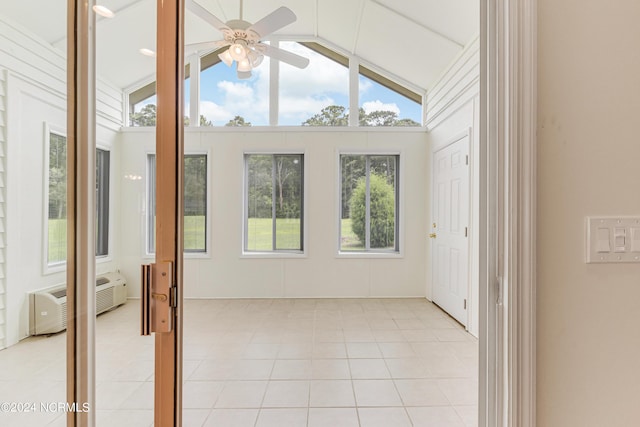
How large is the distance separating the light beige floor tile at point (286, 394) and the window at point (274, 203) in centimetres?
247

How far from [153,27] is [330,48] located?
413 centimetres

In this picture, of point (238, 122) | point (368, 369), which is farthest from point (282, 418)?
point (238, 122)

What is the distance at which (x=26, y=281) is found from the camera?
2.60 ft

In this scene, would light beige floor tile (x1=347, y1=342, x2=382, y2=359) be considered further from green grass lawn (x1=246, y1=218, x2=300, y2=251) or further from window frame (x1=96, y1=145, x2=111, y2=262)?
window frame (x1=96, y1=145, x2=111, y2=262)

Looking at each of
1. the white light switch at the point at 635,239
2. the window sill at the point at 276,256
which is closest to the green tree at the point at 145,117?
the white light switch at the point at 635,239

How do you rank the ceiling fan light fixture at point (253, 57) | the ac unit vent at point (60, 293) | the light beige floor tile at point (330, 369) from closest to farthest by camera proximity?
the ac unit vent at point (60, 293) < the light beige floor tile at point (330, 369) < the ceiling fan light fixture at point (253, 57)

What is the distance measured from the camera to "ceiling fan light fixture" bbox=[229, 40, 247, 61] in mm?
2621

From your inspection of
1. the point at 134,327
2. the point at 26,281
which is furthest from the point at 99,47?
the point at 134,327

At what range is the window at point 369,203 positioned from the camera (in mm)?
4539

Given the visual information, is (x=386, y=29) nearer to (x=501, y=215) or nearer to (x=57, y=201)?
(x=501, y=215)

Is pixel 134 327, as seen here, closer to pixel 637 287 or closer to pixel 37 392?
pixel 37 392

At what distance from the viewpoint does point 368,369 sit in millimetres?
2398

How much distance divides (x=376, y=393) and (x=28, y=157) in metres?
2.19

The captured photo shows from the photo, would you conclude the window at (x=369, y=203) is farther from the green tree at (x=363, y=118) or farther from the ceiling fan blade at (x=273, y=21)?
the ceiling fan blade at (x=273, y=21)
